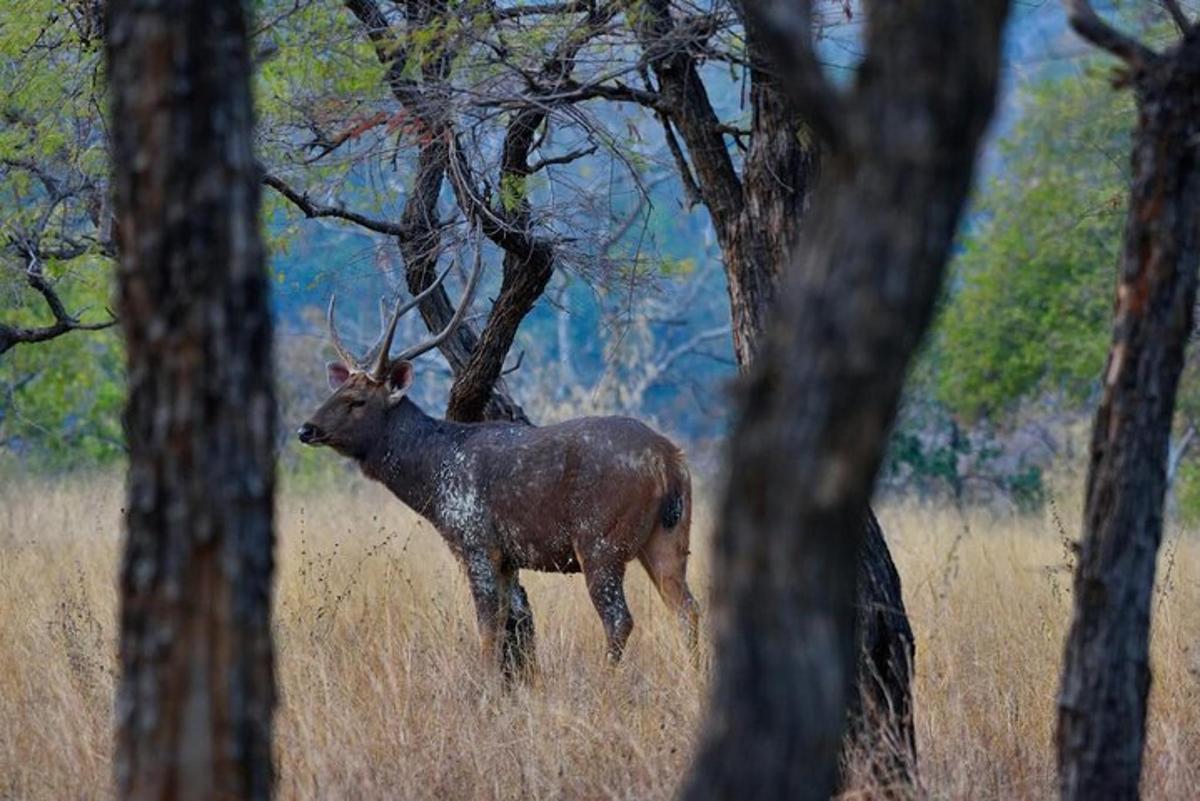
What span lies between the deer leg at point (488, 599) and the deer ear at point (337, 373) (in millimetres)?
1447

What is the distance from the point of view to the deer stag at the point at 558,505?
9.12 metres

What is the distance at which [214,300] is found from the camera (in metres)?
3.34

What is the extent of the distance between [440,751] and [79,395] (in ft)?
55.8

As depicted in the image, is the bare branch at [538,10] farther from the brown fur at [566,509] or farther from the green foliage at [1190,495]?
the green foliage at [1190,495]

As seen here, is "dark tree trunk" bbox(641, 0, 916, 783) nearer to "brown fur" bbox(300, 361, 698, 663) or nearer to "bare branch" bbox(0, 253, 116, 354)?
"brown fur" bbox(300, 361, 698, 663)

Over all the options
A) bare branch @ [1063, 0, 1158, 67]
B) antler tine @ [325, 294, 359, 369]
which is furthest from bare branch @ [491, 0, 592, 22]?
bare branch @ [1063, 0, 1158, 67]

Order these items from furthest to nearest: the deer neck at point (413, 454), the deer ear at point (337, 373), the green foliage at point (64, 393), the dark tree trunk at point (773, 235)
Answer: the green foliage at point (64, 393), the deer ear at point (337, 373), the deer neck at point (413, 454), the dark tree trunk at point (773, 235)

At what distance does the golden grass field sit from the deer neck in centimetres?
68

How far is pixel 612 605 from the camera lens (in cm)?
909

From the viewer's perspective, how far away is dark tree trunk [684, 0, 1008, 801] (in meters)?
3.07

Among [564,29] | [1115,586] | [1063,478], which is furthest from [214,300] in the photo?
[1063,478]

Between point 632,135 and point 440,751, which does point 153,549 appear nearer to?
point 440,751

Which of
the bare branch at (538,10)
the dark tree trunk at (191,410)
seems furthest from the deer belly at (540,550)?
→ the dark tree trunk at (191,410)

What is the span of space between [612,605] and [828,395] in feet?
20.1
